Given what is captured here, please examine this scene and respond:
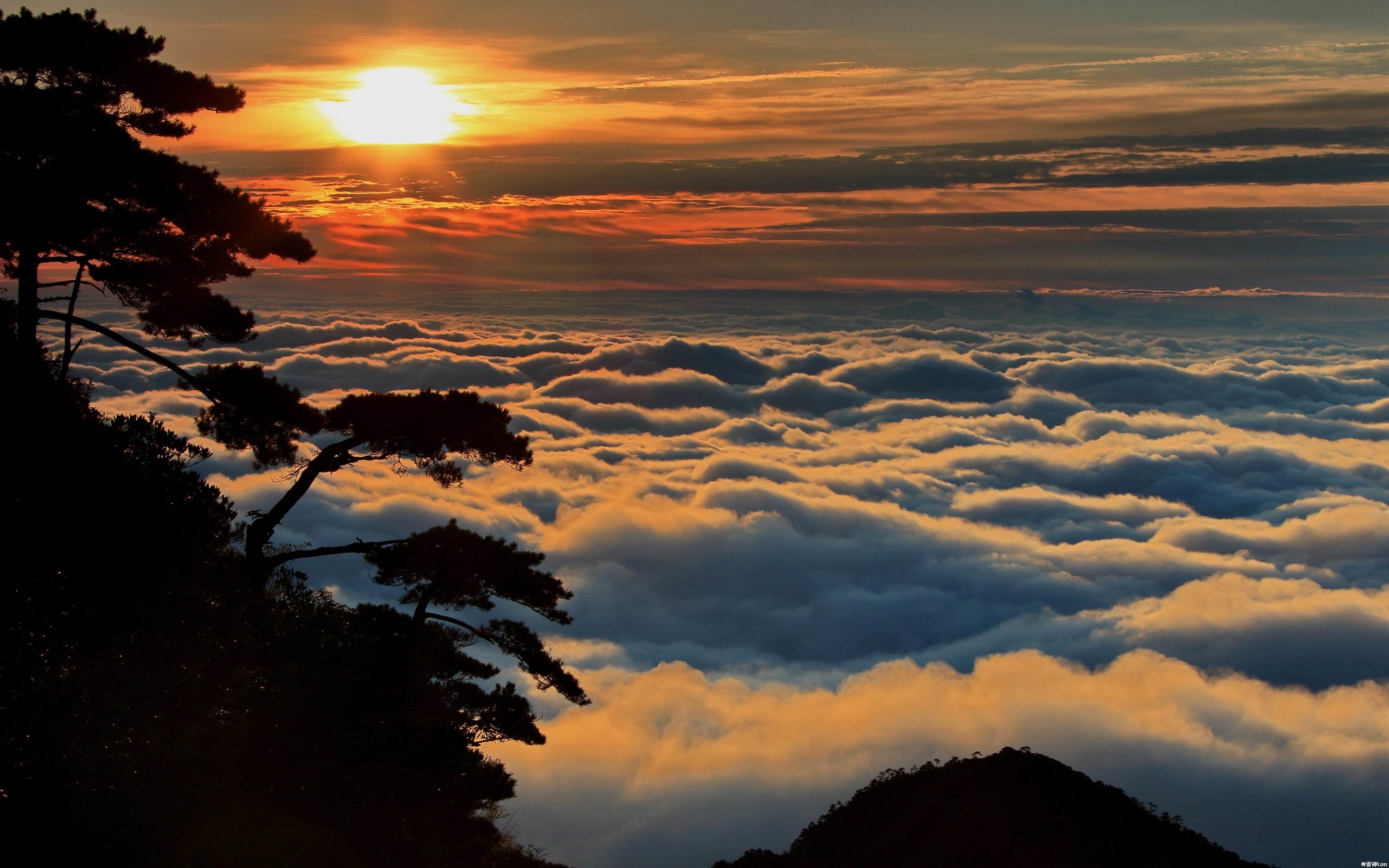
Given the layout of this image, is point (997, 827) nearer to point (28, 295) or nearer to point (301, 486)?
point (301, 486)

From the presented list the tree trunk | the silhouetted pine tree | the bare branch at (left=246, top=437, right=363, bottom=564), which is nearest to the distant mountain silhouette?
the silhouetted pine tree

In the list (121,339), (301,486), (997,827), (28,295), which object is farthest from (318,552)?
(997,827)

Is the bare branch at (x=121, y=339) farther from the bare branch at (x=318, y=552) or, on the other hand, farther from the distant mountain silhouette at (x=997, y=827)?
the distant mountain silhouette at (x=997, y=827)

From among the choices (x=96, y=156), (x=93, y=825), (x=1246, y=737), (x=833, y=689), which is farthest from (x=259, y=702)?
(x=833, y=689)

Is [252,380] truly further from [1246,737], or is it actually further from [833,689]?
[833,689]

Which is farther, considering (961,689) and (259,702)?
(961,689)

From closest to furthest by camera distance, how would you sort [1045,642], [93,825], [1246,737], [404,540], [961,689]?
1. [93,825]
2. [404,540]
3. [1246,737]
4. [961,689]
5. [1045,642]

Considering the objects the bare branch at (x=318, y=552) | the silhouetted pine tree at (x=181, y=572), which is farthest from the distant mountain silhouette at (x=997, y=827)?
the bare branch at (x=318, y=552)
